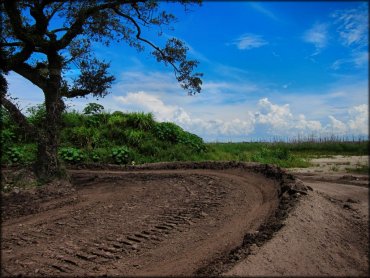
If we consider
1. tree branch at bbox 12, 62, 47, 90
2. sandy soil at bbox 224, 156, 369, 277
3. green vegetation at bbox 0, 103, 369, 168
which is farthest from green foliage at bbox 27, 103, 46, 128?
sandy soil at bbox 224, 156, 369, 277

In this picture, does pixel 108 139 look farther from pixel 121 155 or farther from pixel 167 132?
pixel 167 132

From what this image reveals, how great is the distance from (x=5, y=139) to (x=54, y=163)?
506 cm

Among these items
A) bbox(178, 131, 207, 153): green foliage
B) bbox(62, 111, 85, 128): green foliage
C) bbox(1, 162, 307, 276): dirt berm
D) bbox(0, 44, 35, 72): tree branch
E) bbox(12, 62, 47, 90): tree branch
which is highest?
bbox(0, 44, 35, 72): tree branch

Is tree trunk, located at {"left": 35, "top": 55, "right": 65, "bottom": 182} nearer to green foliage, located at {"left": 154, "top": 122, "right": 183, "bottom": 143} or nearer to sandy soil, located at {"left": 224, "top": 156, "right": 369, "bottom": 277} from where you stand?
sandy soil, located at {"left": 224, "top": 156, "right": 369, "bottom": 277}

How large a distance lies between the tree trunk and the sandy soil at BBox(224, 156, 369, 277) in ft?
17.3

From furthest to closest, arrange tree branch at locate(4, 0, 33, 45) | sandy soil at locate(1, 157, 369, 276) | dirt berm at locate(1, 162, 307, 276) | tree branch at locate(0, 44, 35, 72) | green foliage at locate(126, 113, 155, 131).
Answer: green foliage at locate(126, 113, 155, 131)
tree branch at locate(0, 44, 35, 72)
tree branch at locate(4, 0, 33, 45)
dirt berm at locate(1, 162, 307, 276)
sandy soil at locate(1, 157, 369, 276)

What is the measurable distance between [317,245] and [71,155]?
9770 millimetres

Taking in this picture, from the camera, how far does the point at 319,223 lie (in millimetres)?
5020

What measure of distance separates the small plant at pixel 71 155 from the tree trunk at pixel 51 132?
3.68 m

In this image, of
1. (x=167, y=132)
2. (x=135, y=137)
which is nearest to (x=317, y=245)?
(x=135, y=137)

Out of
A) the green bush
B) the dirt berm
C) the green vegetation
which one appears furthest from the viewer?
the green bush

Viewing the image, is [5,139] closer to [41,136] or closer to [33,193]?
[41,136]

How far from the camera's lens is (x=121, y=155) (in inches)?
519

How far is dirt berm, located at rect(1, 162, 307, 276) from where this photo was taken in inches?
179
